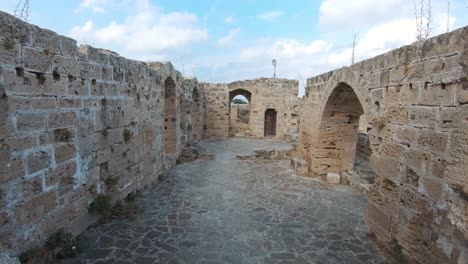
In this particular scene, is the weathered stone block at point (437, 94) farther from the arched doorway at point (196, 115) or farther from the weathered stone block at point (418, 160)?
the arched doorway at point (196, 115)

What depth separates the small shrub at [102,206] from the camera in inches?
170

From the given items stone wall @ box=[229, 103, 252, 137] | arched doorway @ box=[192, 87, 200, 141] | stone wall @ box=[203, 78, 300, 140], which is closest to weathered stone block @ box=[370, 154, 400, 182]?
arched doorway @ box=[192, 87, 200, 141]

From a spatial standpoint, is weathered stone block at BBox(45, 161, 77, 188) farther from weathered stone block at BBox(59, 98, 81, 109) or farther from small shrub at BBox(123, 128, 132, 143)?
small shrub at BBox(123, 128, 132, 143)

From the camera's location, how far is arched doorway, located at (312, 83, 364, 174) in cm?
766

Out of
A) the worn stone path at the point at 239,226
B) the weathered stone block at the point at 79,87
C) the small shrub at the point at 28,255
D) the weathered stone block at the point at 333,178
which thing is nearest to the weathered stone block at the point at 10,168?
the small shrub at the point at 28,255

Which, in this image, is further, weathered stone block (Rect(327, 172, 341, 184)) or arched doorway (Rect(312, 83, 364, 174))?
arched doorway (Rect(312, 83, 364, 174))

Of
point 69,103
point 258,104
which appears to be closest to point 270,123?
point 258,104

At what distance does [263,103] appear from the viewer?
16.2 m

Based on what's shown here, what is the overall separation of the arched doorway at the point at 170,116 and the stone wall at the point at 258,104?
6928 millimetres

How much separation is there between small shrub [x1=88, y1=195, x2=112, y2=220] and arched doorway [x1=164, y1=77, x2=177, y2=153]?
14.4 ft

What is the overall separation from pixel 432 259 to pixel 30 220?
180 inches

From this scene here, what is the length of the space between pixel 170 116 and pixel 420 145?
7013mm

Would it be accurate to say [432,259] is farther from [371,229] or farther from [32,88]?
[32,88]

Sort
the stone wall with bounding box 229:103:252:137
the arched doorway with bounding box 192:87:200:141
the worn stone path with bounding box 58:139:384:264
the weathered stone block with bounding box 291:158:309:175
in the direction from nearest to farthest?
the worn stone path with bounding box 58:139:384:264 < the weathered stone block with bounding box 291:158:309:175 < the arched doorway with bounding box 192:87:200:141 < the stone wall with bounding box 229:103:252:137
